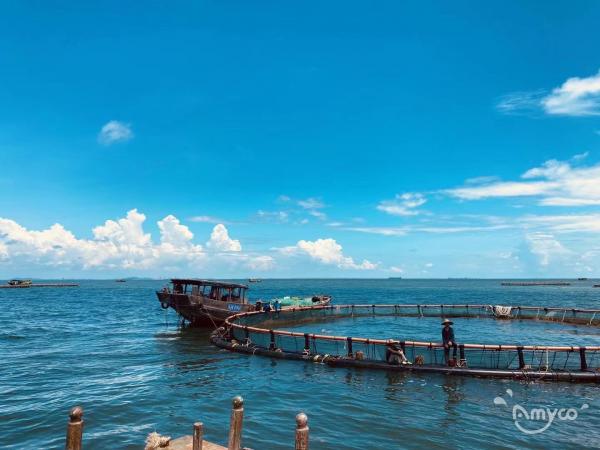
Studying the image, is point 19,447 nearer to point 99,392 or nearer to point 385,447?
point 99,392

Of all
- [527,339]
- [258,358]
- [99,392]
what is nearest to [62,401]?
[99,392]

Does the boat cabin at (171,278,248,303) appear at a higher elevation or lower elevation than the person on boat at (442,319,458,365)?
higher

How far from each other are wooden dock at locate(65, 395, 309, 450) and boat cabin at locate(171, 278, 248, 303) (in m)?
29.6

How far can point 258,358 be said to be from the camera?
25109 millimetres

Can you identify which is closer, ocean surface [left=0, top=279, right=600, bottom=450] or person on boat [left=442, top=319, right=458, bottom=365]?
ocean surface [left=0, top=279, right=600, bottom=450]

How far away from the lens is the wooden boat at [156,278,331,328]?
3969 cm

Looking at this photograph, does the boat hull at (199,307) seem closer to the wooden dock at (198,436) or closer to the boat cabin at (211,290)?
the boat cabin at (211,290)

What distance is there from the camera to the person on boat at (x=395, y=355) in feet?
69.4

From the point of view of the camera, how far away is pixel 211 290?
4178 centimetres

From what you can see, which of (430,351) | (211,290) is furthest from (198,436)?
(211,290)

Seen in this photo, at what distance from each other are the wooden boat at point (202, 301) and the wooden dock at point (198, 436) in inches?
1123

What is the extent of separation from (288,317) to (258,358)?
63.4 feet
